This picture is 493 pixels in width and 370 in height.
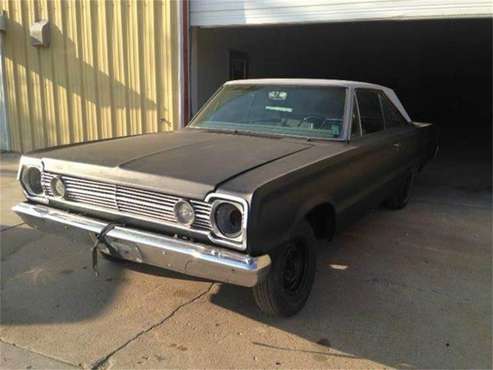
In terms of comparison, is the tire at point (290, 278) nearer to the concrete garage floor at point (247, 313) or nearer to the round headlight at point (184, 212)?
the concrete garage floor at point (247, 313)

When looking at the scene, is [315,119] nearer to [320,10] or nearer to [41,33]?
[320,10]

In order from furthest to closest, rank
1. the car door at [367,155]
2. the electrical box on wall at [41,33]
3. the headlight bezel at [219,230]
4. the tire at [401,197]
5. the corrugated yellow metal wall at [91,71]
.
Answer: the electrical box on wall at [41,33] → the corrugated yellow metal wall at [91,71] → the tire at [401,197] → the car door at [367,155] → the headlight bezel at [219,230]

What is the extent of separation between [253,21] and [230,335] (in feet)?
15.7

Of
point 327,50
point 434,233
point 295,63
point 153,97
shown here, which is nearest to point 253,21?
point 153,97

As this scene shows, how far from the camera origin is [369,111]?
14.8ft

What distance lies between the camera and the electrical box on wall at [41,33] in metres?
8.06

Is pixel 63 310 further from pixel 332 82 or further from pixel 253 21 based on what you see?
pixel 253 21

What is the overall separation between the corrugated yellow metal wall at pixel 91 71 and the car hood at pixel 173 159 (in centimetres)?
356

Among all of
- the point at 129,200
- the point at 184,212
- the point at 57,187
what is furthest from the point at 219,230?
the point at 57,187

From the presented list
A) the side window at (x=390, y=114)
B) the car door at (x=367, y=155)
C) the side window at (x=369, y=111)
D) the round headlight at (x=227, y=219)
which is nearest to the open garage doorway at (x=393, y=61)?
the side window at (x=390, y=114)

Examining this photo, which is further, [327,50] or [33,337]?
[327,50]

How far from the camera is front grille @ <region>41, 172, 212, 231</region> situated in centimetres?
279

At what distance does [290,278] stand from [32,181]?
2013 millimetres

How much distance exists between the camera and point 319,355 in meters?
2.85
